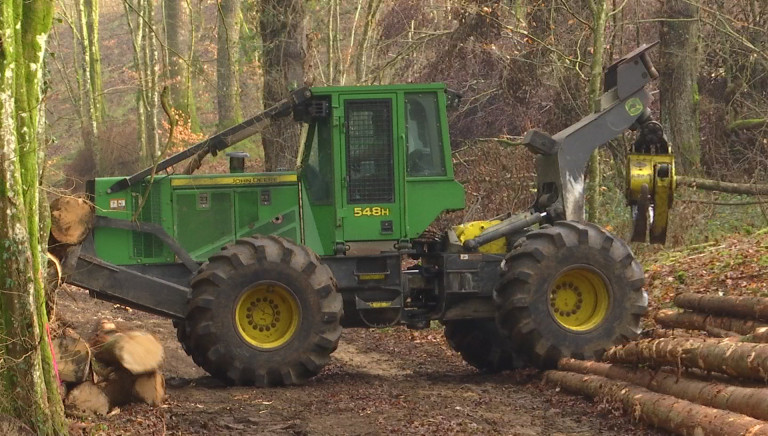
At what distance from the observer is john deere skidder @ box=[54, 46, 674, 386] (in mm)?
11414

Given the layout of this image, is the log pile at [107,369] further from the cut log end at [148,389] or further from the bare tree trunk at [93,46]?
the bare tree trunk at [93,46]

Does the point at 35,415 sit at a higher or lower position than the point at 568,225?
lower

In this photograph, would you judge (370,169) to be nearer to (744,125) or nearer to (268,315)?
(268,315)

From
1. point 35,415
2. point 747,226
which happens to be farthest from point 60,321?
point 747,226

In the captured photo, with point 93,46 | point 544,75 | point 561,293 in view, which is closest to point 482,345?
point 561,293

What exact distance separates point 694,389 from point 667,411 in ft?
1.22

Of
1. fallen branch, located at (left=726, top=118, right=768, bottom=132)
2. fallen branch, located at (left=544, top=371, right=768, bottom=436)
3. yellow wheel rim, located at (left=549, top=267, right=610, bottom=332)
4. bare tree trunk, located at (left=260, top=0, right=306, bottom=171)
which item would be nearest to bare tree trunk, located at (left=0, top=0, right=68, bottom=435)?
fallen branch, located at (left=544, top=371, right=768, bottom=436)


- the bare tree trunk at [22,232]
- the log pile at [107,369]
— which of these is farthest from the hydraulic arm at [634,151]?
the bare tree trunk at [22,232]

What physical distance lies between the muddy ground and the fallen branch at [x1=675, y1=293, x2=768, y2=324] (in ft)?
6.06

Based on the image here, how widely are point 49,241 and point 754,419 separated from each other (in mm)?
6085

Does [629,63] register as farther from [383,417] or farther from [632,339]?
[383,417]

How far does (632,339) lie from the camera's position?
11.9m

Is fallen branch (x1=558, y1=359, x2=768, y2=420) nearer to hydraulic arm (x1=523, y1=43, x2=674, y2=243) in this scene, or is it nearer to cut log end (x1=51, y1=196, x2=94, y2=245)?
hydraulic arm (x1=523, y1=43, x2=674, y2=243)

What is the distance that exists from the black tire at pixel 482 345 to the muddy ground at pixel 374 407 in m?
0.21
